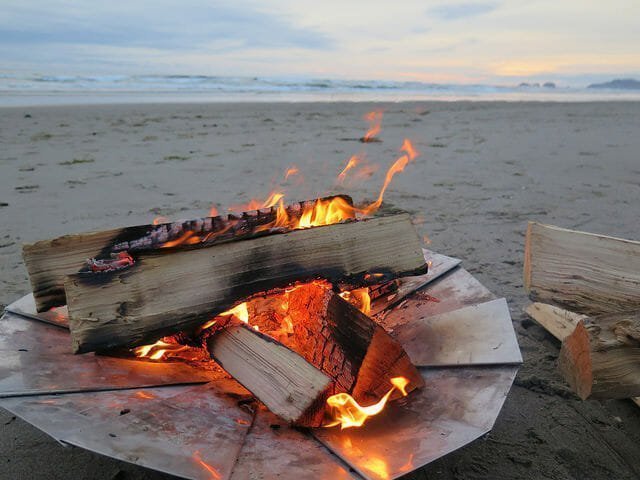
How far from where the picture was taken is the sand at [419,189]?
2047mm

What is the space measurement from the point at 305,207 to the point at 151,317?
2.55ft

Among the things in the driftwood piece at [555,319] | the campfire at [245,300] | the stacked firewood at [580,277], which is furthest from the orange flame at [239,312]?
the driftwood piece at [555,319]

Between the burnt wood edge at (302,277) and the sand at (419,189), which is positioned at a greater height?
the burnt wood edge at (302,277)

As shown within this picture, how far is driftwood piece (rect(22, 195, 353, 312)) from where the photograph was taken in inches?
67.9

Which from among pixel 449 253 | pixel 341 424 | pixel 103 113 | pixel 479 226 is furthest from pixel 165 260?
pixel 103 113

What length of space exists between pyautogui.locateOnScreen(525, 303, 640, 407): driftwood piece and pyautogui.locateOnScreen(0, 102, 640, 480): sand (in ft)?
0.35

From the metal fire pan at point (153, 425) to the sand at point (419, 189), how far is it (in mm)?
471

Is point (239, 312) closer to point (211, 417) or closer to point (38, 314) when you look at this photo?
point (211, 417)

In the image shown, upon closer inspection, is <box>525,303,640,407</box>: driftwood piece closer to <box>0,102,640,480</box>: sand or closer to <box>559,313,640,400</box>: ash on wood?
<box>0,102,640,480</box>: sand

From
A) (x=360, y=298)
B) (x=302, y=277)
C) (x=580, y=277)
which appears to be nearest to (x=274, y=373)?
(x=302, y=277)

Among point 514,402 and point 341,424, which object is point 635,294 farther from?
point 341,424

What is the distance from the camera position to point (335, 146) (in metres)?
9.21

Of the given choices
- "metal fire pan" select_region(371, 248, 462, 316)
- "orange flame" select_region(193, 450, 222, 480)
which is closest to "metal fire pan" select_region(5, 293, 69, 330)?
"orange flame" select_region(193, 450, 222, 480)

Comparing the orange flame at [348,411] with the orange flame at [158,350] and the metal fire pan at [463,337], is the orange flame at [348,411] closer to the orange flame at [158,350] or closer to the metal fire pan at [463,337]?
the metal fire pan at [463,337]
